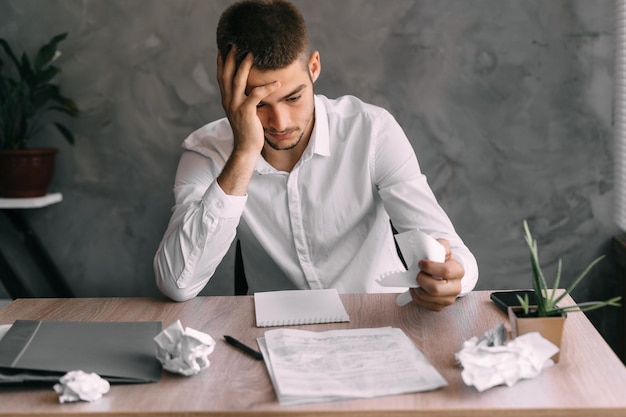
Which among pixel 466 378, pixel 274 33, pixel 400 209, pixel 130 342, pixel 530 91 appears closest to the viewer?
pixel 466 378

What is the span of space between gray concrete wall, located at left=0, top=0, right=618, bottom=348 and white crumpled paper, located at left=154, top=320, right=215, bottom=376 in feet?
5.83

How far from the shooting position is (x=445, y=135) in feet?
9.00

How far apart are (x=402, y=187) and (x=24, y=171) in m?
1.64

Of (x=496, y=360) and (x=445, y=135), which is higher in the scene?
(x=496, y=360)

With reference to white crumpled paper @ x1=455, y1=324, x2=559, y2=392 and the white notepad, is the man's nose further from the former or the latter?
white crumpled paper @ x1=455, y1=324, x2=559, y2=392

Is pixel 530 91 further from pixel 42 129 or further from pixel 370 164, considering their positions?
pixel 42 129

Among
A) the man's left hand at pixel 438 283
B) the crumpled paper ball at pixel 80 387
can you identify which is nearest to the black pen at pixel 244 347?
the crumpled paper ball at pixel 80 387

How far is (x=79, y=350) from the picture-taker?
1188 millimetres

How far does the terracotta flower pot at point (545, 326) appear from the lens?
1.13 m

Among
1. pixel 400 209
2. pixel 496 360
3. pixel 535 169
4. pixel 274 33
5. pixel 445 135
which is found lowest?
pixel 535 169

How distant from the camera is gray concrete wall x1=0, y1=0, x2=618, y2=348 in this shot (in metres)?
2.66

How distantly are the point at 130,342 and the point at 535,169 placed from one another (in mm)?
1950

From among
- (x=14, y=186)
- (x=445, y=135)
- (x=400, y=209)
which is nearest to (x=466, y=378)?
(x=400, y=209)

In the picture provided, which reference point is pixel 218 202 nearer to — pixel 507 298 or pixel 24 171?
pixel 507 298
